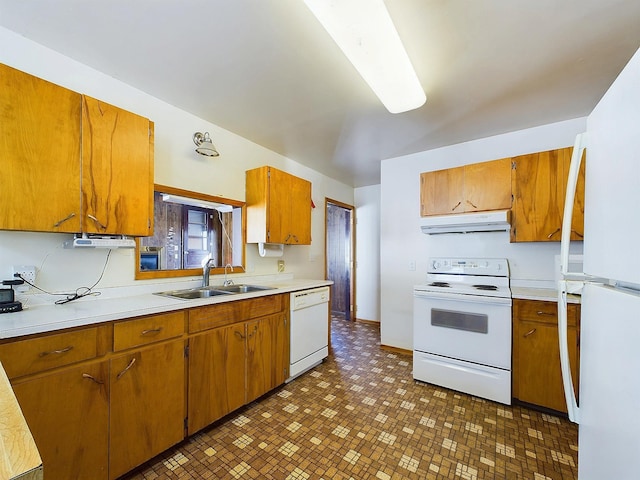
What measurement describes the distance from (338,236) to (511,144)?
299 cm

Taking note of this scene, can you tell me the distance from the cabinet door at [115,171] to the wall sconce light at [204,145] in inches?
16.7

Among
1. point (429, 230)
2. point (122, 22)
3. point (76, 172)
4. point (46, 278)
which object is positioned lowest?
point (46, 278)

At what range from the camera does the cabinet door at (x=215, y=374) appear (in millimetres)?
1794

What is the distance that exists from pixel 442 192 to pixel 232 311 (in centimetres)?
235

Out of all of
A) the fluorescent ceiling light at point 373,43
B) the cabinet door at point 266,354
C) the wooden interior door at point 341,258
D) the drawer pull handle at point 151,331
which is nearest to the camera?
the fluorescent ceiling light at point 373,43

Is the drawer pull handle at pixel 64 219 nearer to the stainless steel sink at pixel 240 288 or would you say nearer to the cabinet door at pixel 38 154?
the cabinet door at pixel 38 154

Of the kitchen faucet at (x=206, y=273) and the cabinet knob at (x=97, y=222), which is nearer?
the cabinet knob at (x=97, y=222)

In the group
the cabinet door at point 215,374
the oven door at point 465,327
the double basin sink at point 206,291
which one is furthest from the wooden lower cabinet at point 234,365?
the oven door at point 465,327

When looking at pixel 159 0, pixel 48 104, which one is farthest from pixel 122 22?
pixel 48 104

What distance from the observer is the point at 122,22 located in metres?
1.48

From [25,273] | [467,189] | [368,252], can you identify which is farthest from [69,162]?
[368,252]

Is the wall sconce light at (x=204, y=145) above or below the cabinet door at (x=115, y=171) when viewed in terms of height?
above

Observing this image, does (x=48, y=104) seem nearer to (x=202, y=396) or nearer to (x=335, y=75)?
(x=335, y=75)

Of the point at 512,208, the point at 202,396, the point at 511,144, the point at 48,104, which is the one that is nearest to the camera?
the point at 48,104
